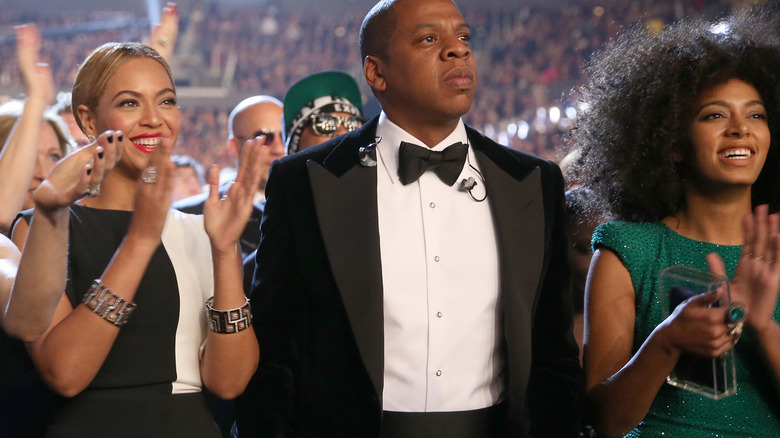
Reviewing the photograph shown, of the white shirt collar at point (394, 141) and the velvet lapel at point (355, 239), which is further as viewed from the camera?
the white shirt collar at point (394, 141)

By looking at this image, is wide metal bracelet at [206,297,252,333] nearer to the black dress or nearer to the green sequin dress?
the black dress

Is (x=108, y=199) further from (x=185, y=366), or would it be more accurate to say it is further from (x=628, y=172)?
(x=628, y=172)

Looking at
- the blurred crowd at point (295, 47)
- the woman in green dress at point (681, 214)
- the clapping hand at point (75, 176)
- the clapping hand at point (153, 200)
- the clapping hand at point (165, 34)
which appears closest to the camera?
the clapping hand at point (75, 176)

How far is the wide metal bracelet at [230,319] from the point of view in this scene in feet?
5.75

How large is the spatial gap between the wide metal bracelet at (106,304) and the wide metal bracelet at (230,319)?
17 centimetres

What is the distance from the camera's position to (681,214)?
2160 mm

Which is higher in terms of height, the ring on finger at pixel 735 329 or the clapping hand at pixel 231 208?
the clapping hand at pixel 231 208

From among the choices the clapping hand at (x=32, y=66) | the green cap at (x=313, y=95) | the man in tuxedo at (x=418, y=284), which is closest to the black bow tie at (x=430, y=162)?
the man in tuxedo at (x=418, y=284)

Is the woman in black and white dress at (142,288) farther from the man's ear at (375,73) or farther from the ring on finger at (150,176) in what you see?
the man's ear at (375,73)

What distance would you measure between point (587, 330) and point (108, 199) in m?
1.18

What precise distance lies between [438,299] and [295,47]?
60.1 feet

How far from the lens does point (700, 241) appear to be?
6.86ft

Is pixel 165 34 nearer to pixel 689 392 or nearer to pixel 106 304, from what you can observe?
pixel 106 304

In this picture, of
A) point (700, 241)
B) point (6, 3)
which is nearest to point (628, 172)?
point (700, 241)
